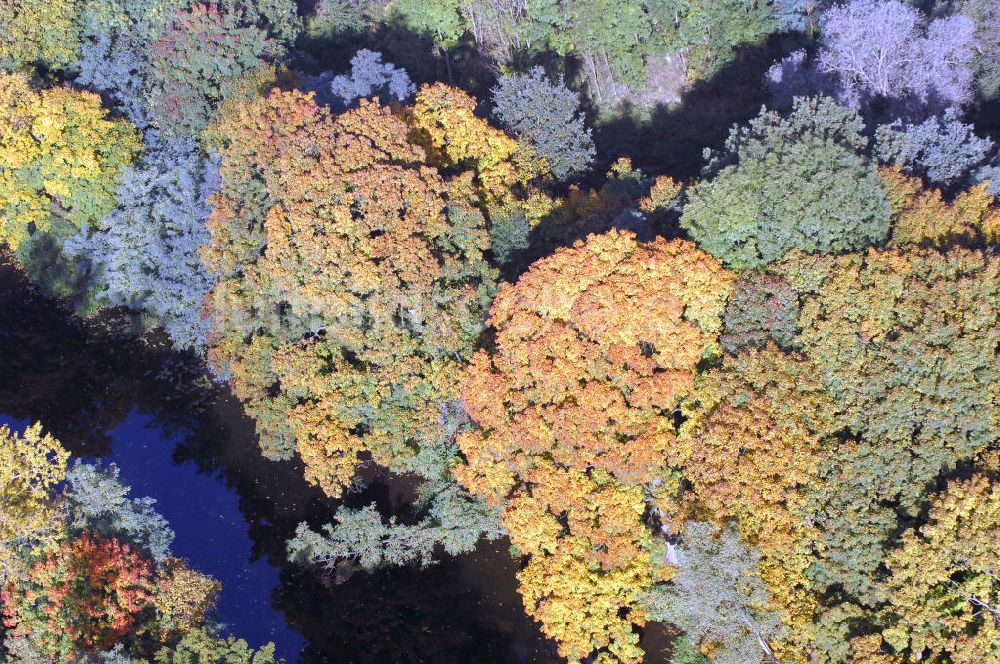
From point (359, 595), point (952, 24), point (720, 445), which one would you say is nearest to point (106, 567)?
point (359, 595)

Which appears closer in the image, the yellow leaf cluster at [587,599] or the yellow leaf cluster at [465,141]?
the yellow leaf cluster at [587,599]

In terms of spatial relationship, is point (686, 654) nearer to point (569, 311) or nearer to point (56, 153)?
point (569, 311)

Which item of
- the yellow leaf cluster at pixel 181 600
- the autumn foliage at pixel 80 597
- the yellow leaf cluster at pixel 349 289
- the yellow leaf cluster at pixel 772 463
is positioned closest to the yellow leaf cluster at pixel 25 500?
the autumn foliage at pixel 80 597

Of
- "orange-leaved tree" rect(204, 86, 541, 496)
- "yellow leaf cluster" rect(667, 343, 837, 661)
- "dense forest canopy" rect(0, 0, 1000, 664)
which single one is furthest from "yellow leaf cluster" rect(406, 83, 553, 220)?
"yellow leaf cluster" rect(667, 343, 837, 661)

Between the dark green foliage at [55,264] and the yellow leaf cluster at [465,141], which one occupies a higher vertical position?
the dark green foliage at [55,264]

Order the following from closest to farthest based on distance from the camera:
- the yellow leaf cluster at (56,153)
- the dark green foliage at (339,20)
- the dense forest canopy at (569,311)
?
the dense forest canopy at (569,311)
the yellow leaf cluster at (56,153)
the dark green foliage at (339,20)

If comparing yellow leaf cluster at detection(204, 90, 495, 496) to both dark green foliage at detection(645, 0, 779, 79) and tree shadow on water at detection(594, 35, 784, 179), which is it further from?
dark green foliage at detection(645, 0, 779, 79)

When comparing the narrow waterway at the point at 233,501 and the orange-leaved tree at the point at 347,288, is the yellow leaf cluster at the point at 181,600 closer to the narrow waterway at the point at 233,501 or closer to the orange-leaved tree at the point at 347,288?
the narrow waterway at the point at 233,501
